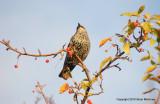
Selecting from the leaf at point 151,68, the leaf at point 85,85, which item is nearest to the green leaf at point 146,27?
the leaf at point 151,68

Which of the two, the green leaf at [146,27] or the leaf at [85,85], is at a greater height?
the green leaf at [146,27]

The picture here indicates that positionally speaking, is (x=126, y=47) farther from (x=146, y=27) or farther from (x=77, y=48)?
(x=77, y=48)

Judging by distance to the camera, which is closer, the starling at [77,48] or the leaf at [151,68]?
the leaf at [151,68]

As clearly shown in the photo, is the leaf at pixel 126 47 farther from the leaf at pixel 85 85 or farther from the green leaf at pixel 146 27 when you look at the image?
the leaf at pixel 85 85

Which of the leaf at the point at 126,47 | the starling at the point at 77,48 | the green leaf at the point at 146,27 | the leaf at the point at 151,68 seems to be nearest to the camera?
the leaf at the point at 151,68

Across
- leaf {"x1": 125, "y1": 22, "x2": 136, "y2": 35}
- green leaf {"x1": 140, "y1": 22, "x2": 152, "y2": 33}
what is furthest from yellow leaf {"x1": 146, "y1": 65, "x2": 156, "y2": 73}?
leaf {"x1": 125, "y1": 22, "x2": 136, "y2": 35}

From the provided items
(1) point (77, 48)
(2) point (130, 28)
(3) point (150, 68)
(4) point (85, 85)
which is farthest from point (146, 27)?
(1) point (77, 48)

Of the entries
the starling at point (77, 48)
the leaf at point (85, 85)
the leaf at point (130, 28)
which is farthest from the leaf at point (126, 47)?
the starling at point (77, 48)

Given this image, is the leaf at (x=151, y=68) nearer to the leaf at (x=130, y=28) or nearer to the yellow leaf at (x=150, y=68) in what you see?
the yellow leaf at (x=150, y=68)

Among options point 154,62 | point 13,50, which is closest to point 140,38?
point 154,62

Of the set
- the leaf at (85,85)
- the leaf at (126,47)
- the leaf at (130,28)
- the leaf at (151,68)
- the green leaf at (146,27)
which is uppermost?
the leaf at (130,28)

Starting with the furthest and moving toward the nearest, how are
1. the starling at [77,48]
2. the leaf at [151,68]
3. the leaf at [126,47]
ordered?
the starling at [77,48] < the leaf at [126,47] < the leaf at [151,68]

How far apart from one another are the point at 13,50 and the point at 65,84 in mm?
735

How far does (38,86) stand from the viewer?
2.63 meters
